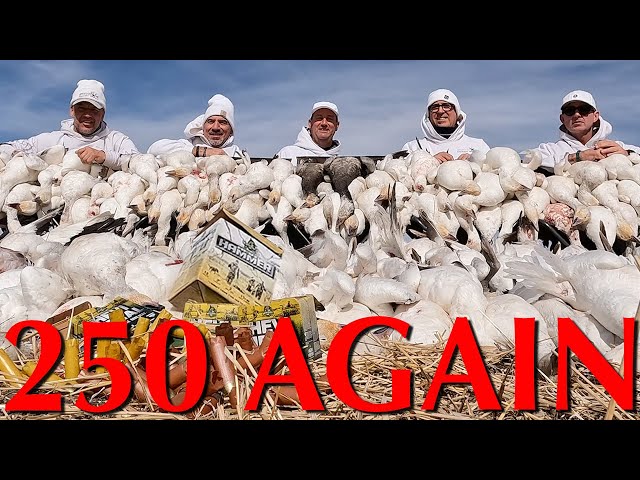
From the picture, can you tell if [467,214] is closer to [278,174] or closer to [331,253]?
[331,253]

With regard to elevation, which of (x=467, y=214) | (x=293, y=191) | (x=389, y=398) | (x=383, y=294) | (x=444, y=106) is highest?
(x=444, y=106)

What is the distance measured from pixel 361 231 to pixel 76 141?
244 cm

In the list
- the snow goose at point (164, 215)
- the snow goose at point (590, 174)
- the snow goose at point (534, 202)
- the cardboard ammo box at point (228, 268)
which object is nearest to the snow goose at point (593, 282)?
the snow goose at point (534, 202)

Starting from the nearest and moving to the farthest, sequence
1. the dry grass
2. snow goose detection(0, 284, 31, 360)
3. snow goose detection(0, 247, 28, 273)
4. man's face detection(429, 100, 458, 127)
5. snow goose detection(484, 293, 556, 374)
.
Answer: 1. the dry grass
2. snow goose detection(484, 293, 556, 374)
3. snow goose detection(0, 284, 31, 360)
4. snow goose detection(0, 247, 28, 273)
5. man's face detection(429, 100, 458, 127)

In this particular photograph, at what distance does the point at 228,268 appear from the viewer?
2539 millimetres

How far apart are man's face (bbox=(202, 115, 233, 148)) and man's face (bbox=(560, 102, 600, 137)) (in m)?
2.57

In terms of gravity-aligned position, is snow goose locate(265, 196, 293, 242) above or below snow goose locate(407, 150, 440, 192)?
below

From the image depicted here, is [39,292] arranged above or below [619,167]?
below

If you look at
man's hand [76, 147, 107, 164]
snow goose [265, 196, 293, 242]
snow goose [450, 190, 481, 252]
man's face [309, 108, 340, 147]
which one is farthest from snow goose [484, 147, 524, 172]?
man's hand [76, 147, 107, 164]

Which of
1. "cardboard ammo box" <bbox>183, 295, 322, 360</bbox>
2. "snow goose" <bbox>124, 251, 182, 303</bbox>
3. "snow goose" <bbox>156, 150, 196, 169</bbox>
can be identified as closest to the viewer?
"cardboard ammo box" <bbox>183, 295, 322, 360</bbox>

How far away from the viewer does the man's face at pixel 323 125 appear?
5324 millimetres

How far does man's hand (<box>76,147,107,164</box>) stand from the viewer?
434 centimetres

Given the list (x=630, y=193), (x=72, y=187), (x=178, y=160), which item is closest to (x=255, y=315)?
(x=178, y=160)

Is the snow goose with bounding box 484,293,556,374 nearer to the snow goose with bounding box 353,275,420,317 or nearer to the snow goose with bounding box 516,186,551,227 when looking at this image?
the snow goose with bounding box 353,275,420,317
